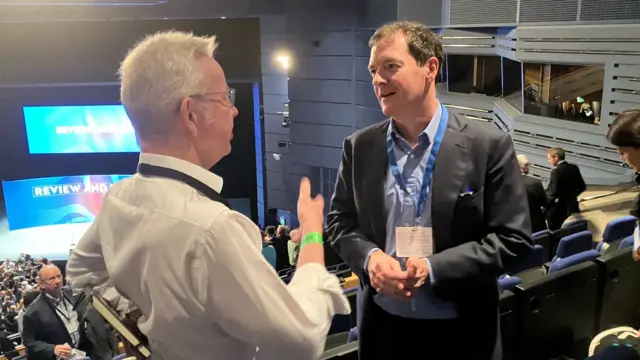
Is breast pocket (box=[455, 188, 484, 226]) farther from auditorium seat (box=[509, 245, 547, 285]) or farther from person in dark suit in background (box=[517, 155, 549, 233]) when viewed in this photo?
person in dark suit in background (box=[517, 155, 549, 233])

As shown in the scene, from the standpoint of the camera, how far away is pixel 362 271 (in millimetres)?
1561

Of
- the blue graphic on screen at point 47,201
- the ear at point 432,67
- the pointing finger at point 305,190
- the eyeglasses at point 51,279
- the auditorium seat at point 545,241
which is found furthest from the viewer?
the blue graphic on screen at point 47,201

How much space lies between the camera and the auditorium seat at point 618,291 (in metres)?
2.87

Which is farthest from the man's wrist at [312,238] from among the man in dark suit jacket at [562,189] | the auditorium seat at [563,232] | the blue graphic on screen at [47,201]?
the blue graphic on screen at [47,201]

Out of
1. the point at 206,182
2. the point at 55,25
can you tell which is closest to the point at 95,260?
the point at 206,182

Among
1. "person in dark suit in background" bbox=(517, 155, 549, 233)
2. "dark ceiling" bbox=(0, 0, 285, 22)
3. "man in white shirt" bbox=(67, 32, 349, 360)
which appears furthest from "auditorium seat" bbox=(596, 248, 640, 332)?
"dark ceiling" bbox=(0, 0, 285, 22)

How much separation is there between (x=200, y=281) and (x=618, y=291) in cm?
283

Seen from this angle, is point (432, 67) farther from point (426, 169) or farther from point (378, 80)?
point (426, 169)

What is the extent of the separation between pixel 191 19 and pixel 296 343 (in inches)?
399

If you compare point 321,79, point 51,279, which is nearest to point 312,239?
point 51,279

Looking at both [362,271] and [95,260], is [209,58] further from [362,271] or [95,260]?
[362,271]

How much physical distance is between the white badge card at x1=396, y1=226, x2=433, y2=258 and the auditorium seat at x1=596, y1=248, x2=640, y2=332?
1.80 meters

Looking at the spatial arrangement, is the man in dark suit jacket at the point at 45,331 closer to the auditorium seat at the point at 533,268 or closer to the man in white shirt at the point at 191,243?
the man in white shirt at the point at 191,243

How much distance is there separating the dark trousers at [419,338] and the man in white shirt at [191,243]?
0.49 meters
